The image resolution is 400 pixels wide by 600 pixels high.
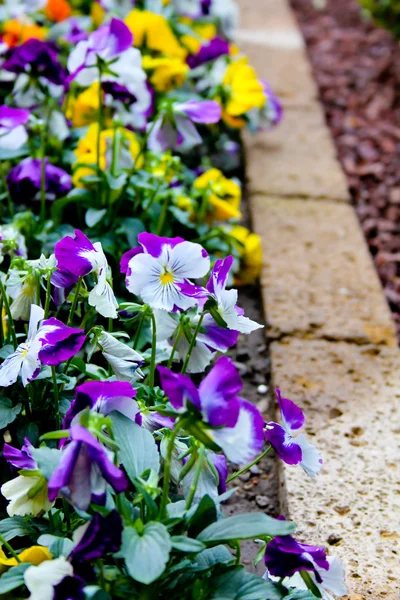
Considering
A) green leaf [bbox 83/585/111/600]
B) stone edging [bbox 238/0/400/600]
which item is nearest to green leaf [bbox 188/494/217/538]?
green leaf [bbox 83/585/111/600]

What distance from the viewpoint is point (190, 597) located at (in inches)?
34.0

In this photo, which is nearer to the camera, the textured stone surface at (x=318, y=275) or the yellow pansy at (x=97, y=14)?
the textured stone surface at (x=318, y=275)

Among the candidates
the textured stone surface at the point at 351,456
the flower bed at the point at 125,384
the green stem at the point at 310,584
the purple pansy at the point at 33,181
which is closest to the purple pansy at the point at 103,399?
the flower bed at the point at 125,384

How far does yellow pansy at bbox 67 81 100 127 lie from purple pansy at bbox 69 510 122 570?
1.12m

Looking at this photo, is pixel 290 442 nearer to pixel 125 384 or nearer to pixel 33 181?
pixel 125 384

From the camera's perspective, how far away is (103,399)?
89 cm

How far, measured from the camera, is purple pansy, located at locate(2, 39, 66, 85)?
1.57 metres

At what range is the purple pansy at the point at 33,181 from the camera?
61.3 inches

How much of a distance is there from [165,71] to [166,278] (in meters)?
1.01

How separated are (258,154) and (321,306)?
0.79 meters

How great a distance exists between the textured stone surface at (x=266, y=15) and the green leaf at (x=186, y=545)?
297cm

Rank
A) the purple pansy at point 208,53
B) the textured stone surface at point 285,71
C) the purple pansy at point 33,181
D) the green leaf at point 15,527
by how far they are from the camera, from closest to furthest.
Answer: the green leaf at point 15,527 < the purple pansy at point 33,181 < the purple pansy at point 208,53 < the textured stone surface at point 285,71

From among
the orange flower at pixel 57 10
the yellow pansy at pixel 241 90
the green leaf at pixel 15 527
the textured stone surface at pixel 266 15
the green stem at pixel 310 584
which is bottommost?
the textured stone surface at pixel 266 15

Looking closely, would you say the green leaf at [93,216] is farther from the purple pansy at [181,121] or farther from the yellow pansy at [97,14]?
the yellow pansy at [97,14]
